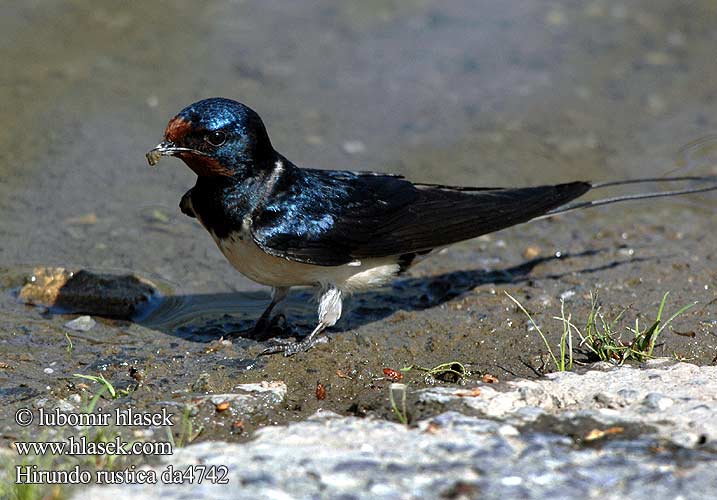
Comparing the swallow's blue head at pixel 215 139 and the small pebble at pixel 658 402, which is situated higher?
the swallow's blue head at pixel 215 139

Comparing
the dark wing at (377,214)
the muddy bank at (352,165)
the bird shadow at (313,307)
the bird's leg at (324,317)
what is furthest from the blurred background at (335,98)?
the bird's leg at (324,317)

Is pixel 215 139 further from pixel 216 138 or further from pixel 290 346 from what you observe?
pixel 290 346

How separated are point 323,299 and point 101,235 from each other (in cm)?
163

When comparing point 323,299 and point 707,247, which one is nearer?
point 323,299

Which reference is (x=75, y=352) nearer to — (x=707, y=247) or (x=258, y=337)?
(x=258, y=337)

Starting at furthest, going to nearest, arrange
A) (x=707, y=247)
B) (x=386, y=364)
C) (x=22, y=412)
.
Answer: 1. (x=707, y=247)
2. (x=386, y=364)
3. (x=22, y=412)

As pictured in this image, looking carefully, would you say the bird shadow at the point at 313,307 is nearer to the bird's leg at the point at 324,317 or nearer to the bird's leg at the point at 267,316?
the bird's leg at the point at 267,316

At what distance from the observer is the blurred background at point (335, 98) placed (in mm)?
5785

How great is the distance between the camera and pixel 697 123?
7.05 metres

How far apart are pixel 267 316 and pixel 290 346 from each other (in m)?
0.43

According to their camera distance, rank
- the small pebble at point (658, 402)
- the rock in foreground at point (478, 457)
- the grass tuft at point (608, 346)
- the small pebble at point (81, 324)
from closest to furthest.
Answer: the rock in foreground at point (478, 457)
the small pebble at point (658, 402)
the grass tuft at point (608, 346)
the small pebble at point (81, 324)

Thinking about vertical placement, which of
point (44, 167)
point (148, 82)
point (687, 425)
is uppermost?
point (148, 82)

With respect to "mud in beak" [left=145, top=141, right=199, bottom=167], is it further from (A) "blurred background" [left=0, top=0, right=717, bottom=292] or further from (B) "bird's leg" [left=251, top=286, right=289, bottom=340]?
(A) "blurred background" [left=0, top=0, right=717, bottom=292]

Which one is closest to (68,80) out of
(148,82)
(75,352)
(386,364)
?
(148,82)
